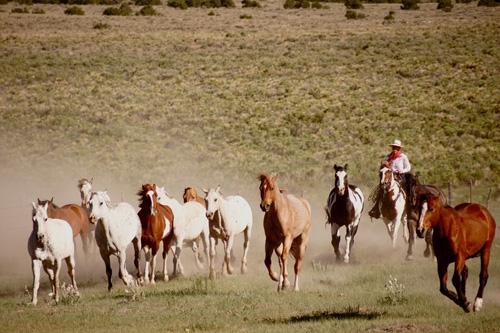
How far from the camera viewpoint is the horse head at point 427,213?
11625 mm

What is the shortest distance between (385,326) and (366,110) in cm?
4014

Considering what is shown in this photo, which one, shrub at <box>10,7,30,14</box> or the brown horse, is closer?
the brown horse

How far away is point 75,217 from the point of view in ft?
66.7

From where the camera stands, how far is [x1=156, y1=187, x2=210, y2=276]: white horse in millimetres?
18891

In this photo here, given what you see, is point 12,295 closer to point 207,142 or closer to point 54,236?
point 54,236

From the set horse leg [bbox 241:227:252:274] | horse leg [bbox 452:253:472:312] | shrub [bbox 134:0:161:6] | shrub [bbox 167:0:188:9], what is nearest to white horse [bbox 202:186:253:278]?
horse leg [bbox 241:227:252:274]

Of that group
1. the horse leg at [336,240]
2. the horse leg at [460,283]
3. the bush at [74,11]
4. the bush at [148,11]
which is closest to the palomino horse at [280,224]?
the horse leg at [460,283]

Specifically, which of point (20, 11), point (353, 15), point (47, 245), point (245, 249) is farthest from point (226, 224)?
point (20, 11)

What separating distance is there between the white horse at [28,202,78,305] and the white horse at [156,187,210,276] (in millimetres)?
3442

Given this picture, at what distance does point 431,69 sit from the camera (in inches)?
2286

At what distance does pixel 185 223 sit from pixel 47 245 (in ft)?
14.7

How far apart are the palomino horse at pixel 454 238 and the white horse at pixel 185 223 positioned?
26.3 feet

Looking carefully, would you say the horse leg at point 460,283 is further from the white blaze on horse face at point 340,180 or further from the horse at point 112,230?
the horse at point 112,230

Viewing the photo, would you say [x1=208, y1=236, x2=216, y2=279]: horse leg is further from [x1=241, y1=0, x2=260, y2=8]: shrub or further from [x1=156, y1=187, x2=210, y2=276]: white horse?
[x1=241, y1=0, x2=260, y2=8]: shrub
